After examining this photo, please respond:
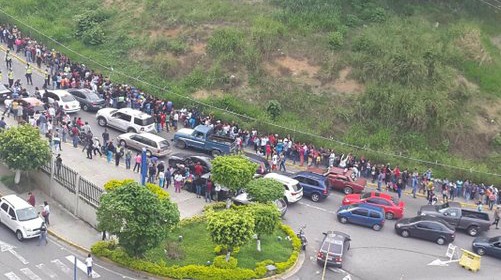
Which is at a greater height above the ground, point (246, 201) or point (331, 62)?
point (331, 62)

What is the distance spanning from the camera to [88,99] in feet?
152

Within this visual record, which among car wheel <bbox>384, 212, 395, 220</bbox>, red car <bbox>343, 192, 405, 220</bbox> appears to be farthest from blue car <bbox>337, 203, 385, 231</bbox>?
car wheel <bbox>384, 212, 395, 220</bbox>

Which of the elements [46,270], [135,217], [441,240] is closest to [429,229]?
[441,240]

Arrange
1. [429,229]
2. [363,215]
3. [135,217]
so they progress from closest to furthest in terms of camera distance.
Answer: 1. [135,217]
2. [429,229]
3. [363,215]

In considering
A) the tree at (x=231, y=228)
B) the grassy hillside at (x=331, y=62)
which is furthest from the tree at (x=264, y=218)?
the grassy hillside at (x=331, y=62)

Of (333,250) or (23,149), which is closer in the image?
(333,250)

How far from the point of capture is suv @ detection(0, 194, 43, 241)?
30953 mm

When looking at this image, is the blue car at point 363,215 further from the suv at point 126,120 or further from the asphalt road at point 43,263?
the suv at point 126,120

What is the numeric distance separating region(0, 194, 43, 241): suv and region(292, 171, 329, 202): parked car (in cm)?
1408

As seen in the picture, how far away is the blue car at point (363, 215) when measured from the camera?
3559cm

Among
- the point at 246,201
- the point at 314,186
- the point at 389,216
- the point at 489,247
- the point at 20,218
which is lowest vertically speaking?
the point at 389,216

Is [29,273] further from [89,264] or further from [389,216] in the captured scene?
[389,216]

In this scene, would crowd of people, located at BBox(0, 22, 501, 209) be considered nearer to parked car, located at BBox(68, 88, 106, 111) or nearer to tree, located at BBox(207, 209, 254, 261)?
parked car, located at BBox(68, 88, 106, 111)

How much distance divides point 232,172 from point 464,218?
12.6 metres
